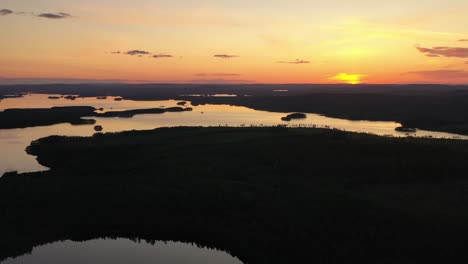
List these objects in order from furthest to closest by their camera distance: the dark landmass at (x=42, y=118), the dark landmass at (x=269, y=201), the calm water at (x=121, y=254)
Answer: the dark landmass at (x=42, y=118) → the dark landmass at (x=269, y=201) → the calm water at (x=121, y=254)

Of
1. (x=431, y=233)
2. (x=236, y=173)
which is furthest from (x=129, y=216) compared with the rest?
(x=431, y=233)

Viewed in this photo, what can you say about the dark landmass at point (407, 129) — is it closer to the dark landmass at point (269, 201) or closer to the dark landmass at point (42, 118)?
the dark landmass at point (269, 201)

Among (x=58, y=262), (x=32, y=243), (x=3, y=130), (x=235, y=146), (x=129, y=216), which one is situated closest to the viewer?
(x=58, y=262)

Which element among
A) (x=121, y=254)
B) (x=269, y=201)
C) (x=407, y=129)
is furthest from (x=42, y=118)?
(x=121, y=254)

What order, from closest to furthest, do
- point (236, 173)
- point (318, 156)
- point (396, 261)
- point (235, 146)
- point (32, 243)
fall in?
point (396, 261) → point (32, 243) → point (236, 173) → point (318, 156) → point (235, 146)

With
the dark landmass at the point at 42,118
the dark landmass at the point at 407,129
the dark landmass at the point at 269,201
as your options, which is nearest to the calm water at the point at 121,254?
the dark landmass at the point at 269,201

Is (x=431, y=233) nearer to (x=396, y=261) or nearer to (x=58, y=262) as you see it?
(x=396, y=261)
